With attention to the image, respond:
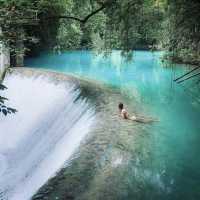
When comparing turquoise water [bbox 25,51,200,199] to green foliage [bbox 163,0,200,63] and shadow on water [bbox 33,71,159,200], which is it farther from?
green foliage [bbox 163,0,200,63]

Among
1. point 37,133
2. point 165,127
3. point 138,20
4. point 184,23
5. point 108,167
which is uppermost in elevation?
point 138,20

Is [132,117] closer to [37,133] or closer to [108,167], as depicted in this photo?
[37,133]

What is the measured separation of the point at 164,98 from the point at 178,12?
23.9 feet

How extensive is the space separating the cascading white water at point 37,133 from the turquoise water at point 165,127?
167 cm

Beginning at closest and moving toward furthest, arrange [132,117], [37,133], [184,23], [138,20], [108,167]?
[108,167] < [184,23] < [138,20] < [132,117] < [37,133]

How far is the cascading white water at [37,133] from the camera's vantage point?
870cm

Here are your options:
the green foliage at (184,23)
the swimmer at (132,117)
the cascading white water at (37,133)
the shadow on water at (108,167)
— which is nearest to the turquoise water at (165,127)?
the shadow on water at (108,167)

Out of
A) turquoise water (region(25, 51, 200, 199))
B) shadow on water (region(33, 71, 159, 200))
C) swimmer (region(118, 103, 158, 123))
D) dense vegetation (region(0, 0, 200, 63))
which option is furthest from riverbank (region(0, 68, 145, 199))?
dense vegetation (region(0, 0, 200, 63))

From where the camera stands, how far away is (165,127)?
36.1ft

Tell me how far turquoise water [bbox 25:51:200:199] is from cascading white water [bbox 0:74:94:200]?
1.67m

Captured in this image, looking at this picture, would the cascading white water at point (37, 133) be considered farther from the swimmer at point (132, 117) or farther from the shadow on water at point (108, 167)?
the swimmer at point (132, 117)

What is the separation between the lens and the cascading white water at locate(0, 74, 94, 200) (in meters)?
8.70

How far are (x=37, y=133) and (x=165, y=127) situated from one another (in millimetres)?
3644

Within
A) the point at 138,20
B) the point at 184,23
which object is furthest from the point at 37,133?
the point at 184,23
